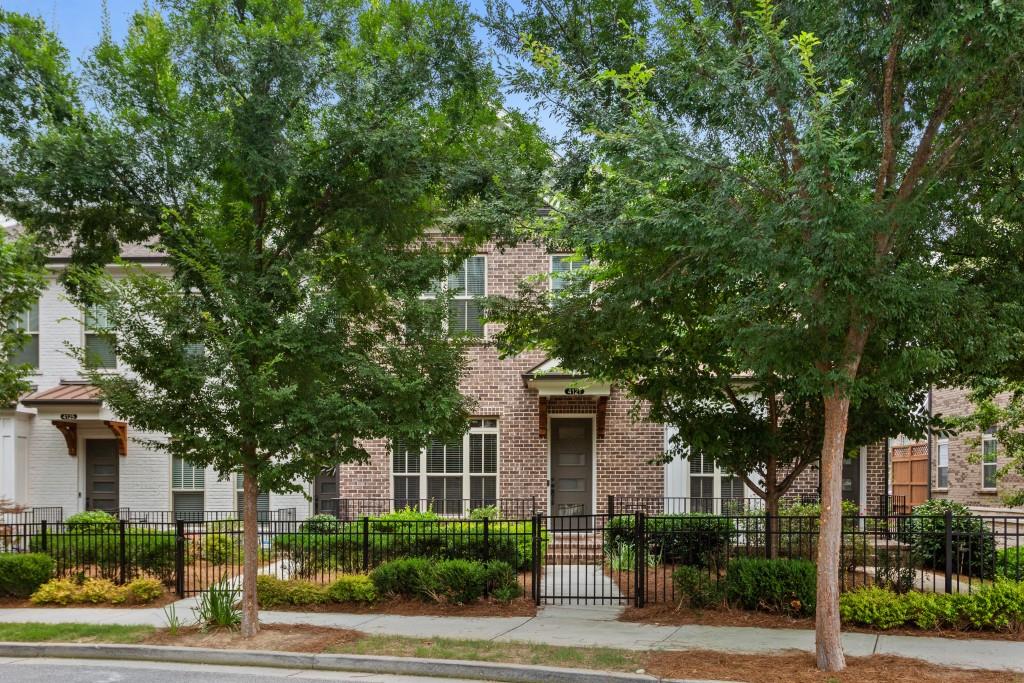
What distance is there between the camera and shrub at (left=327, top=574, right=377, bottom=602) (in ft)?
41.8

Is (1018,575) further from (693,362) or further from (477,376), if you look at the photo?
(477,376)

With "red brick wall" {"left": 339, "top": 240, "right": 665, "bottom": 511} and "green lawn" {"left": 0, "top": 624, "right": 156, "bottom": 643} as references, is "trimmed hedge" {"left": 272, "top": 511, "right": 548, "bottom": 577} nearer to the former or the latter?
"green lawn" {"left": 0, "top": 624, "right": 156, "bottom": 643}

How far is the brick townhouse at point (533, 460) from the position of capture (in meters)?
19.7

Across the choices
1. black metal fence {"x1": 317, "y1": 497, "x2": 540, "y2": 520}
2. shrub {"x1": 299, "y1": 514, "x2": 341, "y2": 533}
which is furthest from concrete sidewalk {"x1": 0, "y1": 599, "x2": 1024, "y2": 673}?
black metal fence {"x1": 317, "y1": 497, "x2": 540, "y2": 520}

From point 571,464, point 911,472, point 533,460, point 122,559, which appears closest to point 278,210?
point 122,559

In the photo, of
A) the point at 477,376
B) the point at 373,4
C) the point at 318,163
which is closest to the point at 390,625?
the point at 318,163

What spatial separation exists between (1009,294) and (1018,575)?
4.23 m

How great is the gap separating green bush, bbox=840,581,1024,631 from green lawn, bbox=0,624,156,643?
7998 millimetres

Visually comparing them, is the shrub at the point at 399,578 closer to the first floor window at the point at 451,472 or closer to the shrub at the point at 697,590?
the shrub at the point at 697,590

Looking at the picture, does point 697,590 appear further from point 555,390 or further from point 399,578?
point 555,390

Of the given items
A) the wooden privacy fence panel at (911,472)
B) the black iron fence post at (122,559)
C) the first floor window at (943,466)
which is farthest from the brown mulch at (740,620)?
the wooden privacy fence panel at (911,472)

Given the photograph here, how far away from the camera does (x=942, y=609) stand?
10.6 meters

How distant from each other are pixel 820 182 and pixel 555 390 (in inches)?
432

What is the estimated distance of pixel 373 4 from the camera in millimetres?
11633
